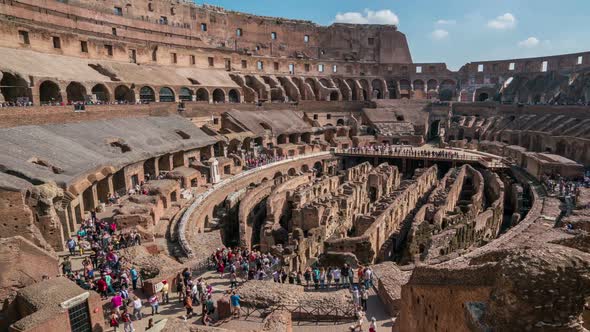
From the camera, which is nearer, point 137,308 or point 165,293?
point 137,308

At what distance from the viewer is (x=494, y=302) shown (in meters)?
4.74

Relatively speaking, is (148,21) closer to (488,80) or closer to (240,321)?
(240,321)

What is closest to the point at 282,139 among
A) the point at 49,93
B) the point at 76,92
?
the point at 76,92

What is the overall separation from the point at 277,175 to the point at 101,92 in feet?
51.4

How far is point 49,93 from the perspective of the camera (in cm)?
2725

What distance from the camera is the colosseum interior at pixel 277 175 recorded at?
842 cm

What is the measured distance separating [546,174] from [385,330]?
2120 centimetres

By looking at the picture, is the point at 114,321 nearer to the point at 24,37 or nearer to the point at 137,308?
the point at 137,308

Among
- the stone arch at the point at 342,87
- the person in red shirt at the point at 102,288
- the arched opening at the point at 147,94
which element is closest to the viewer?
the person in red shirt at the point at 102,288

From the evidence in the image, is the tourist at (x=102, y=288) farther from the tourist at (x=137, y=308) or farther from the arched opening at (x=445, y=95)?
the arched opening at (x=445, y=95)

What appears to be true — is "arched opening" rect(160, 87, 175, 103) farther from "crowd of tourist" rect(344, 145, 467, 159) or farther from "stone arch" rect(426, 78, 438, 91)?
"stone arch" rect(426, 78, 438, 91)

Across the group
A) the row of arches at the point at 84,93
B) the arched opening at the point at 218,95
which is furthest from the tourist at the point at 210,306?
the arched opening at the point at 218,95

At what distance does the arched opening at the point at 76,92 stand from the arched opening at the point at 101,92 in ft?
3.47

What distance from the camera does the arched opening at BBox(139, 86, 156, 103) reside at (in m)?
32.7
